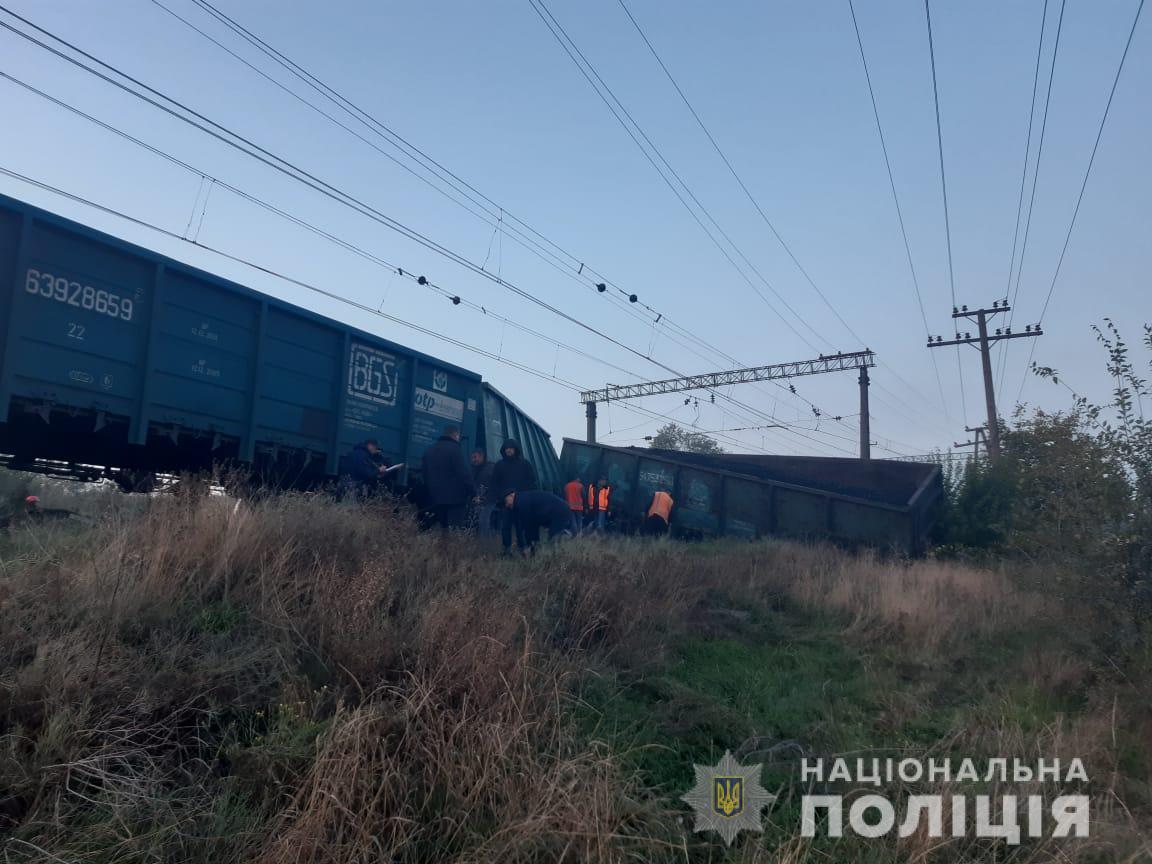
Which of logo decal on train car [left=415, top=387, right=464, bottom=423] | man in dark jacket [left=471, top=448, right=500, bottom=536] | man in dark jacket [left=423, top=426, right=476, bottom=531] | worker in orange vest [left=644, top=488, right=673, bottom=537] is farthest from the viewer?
worker in orange vest [left=644, top=488, right=673, bottom=537]

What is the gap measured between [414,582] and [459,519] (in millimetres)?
4559

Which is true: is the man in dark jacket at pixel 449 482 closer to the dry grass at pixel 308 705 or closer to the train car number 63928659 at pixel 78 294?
the dry grass at pixel 308 705

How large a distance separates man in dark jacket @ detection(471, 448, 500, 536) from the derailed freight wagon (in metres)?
7.36

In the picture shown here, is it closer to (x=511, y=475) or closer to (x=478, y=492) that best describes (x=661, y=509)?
(x=511, y=475)

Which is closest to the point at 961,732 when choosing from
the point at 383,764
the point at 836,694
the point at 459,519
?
the point at 836,694

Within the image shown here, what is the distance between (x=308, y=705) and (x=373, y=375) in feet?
33.5

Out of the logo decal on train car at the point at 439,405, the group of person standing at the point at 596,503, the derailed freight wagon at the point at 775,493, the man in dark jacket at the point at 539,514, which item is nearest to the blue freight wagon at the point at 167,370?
the logo decal on train car at the point at 439,405

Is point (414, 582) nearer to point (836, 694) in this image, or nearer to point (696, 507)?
point (836, 694)

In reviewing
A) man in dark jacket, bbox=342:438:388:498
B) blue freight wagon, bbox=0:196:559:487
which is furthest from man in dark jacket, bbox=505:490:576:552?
blue freight wagon, bbox=0:196:559:487

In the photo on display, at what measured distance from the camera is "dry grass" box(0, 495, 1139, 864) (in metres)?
3.21

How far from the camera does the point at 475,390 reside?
1653 centimetres

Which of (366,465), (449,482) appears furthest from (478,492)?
(366,465)
